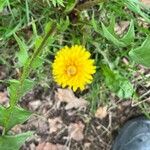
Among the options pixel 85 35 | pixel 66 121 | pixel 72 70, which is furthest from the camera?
pixel 66 121

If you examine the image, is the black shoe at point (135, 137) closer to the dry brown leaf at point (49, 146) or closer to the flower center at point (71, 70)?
the dry brown leaf at point (49, 146)

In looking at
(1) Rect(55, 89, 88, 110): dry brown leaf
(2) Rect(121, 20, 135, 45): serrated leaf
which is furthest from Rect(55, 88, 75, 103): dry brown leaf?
(2) Rect(121, 20, 135, 45): serrated leaf

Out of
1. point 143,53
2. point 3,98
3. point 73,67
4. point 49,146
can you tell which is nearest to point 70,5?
point 73,67

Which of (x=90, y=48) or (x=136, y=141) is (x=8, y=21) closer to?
(x=90, y=48)

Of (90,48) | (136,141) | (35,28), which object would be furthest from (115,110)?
(35,28)

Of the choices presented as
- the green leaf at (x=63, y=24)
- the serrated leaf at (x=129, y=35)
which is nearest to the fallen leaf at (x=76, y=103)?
the green leaf at (x=63, y=24)
